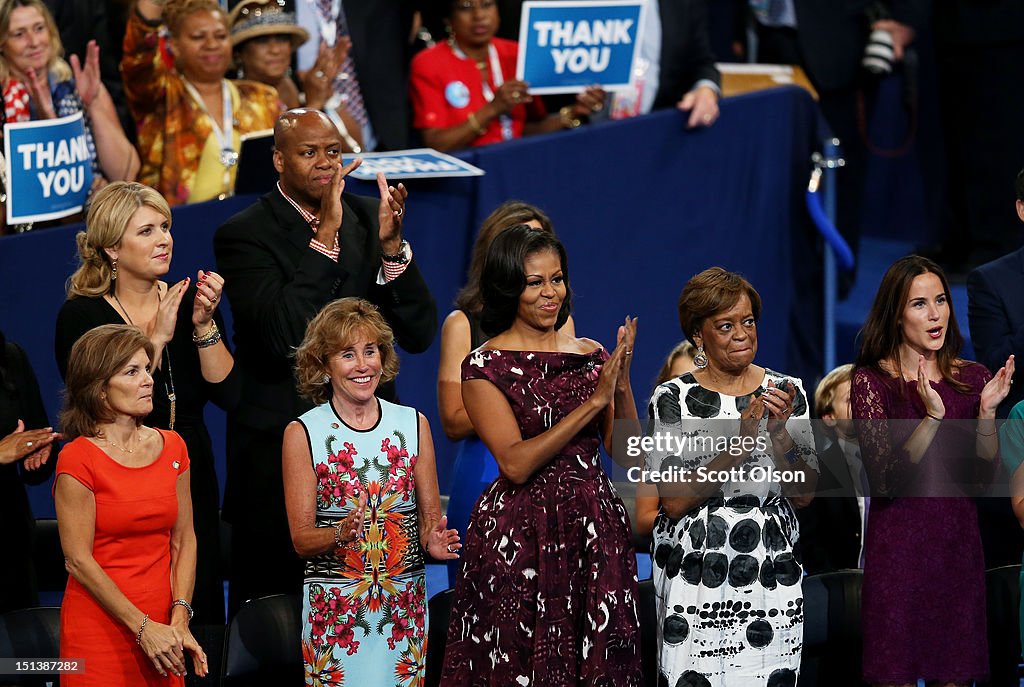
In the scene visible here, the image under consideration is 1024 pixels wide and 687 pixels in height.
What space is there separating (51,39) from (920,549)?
3.23 metres

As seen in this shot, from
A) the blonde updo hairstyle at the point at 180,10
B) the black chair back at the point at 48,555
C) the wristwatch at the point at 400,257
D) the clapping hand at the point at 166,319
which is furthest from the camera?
the blonde updo hairstyle at the point at 180,10

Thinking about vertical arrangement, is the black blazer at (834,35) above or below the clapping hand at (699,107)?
A: above

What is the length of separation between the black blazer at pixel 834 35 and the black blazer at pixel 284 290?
3866 mm

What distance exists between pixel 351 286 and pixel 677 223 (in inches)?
102

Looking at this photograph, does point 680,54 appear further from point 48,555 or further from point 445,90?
point 48,555

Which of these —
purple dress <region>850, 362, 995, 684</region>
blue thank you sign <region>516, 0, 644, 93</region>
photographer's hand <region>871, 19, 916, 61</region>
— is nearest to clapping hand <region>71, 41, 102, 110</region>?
blue thank you sign <region>516, 0, 644, 93</region>

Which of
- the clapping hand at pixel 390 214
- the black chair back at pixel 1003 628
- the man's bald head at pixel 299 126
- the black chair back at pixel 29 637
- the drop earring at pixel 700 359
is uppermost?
the man's bald head at pixel 299 126

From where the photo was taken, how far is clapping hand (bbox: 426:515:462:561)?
433 cm

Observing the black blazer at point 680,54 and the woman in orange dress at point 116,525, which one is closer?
the woman in orange dress at point 116,525

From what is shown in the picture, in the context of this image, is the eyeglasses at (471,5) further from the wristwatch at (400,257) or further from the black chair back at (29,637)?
the black chair back at (29,637)

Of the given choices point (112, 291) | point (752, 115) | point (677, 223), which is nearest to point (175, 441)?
point (112, 291)

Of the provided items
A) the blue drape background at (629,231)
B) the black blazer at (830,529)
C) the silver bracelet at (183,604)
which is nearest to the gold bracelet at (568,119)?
the blue drape background at (629,231)

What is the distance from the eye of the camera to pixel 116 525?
429 centimetres

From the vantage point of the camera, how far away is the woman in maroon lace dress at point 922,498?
4.65 metres
